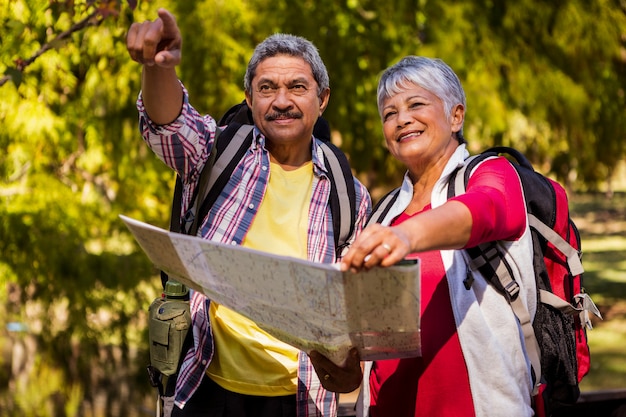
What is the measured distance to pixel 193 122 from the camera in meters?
2.30

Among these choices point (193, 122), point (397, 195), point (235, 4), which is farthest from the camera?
point (235, 4)

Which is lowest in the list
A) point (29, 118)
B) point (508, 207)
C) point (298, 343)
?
point (298, 343)

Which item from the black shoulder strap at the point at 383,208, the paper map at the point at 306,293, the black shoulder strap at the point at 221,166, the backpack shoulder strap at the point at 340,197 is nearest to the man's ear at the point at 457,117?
the black shoulder strap at the point at 383,208

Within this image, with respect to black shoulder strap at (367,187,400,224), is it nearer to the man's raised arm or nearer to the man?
the man

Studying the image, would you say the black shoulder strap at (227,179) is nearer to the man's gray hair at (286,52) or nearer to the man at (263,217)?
the man at (263,217)

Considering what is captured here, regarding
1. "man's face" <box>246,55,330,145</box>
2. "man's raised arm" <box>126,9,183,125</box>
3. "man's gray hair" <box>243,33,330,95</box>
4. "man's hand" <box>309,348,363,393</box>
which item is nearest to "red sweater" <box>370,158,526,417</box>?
"man's hand" <box>309,348,363,393</box>

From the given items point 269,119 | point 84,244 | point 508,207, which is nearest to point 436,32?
point 84,244

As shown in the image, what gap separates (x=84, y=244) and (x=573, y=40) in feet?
15.7

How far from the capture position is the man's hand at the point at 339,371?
2.04 m

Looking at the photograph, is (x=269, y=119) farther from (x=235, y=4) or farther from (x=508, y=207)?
(x=235, y=4)

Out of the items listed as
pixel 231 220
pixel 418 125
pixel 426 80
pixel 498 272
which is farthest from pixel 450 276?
pixel 231 220

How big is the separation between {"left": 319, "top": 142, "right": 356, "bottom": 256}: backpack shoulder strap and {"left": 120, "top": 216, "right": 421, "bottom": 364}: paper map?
1.88ft

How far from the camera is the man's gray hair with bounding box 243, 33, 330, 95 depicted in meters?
2.53

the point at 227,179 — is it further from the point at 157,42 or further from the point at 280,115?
the point at 157,42
